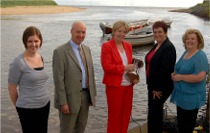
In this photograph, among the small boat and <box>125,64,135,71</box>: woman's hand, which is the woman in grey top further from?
the small boat

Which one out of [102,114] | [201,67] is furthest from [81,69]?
[102,114]

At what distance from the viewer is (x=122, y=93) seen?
13.4 feet

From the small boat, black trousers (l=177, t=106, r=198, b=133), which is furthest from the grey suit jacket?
the small boat

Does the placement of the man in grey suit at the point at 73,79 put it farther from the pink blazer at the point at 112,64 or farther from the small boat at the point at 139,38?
the small boat at the point at 139,38

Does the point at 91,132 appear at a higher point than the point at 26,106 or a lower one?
lower

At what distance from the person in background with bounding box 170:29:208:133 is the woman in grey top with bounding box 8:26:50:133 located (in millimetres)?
1798

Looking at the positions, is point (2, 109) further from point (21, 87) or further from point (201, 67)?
point (201, 67)

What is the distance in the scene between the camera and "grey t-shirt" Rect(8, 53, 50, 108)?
3.15m

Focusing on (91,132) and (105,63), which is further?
(91,132)

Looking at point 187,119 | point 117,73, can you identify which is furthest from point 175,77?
point 117,73

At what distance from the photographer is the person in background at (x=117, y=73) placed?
12.9ft

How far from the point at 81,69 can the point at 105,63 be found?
45cm

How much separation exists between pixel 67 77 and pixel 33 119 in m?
0.68

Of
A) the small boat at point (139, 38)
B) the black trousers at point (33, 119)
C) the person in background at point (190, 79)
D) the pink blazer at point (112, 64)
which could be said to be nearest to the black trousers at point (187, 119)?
the person in background at point (190, 79)
